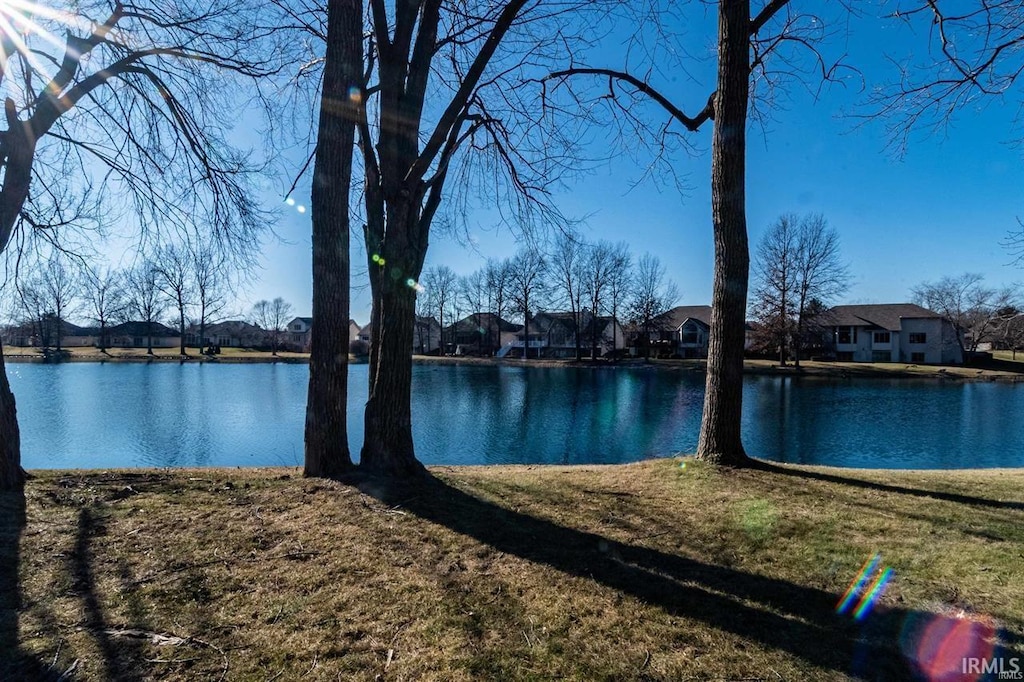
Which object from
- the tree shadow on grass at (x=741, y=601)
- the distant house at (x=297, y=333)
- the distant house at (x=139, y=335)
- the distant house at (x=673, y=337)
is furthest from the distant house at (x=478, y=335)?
the tree shadow on grass at (x=741, y=601)

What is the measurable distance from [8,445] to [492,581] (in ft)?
17.9

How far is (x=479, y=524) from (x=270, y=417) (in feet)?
65.6

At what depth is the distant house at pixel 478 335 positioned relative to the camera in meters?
72.6

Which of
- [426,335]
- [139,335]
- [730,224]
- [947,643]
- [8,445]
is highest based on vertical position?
[426,335]

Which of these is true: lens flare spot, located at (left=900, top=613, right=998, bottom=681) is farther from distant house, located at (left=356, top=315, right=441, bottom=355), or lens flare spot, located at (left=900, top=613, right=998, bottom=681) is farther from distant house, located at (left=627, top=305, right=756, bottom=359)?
distant house, located at (left=356, top=315, right=441, bottom=355)

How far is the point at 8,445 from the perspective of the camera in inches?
206

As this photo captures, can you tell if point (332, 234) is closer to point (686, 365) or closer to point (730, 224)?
point (730, 224)

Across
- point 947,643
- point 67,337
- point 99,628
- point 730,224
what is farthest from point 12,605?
point 67,337

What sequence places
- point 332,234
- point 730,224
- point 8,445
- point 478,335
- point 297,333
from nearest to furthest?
Result: point 8,445, point 332,234, point 730,224, point 478,335, point 297,333

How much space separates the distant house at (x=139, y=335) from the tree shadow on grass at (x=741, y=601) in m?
98.8

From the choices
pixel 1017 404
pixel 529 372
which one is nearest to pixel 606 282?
pixel 529 372

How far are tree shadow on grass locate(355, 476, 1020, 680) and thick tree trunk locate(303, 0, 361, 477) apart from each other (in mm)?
1770

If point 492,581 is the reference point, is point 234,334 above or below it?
above

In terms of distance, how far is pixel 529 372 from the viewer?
160ft
